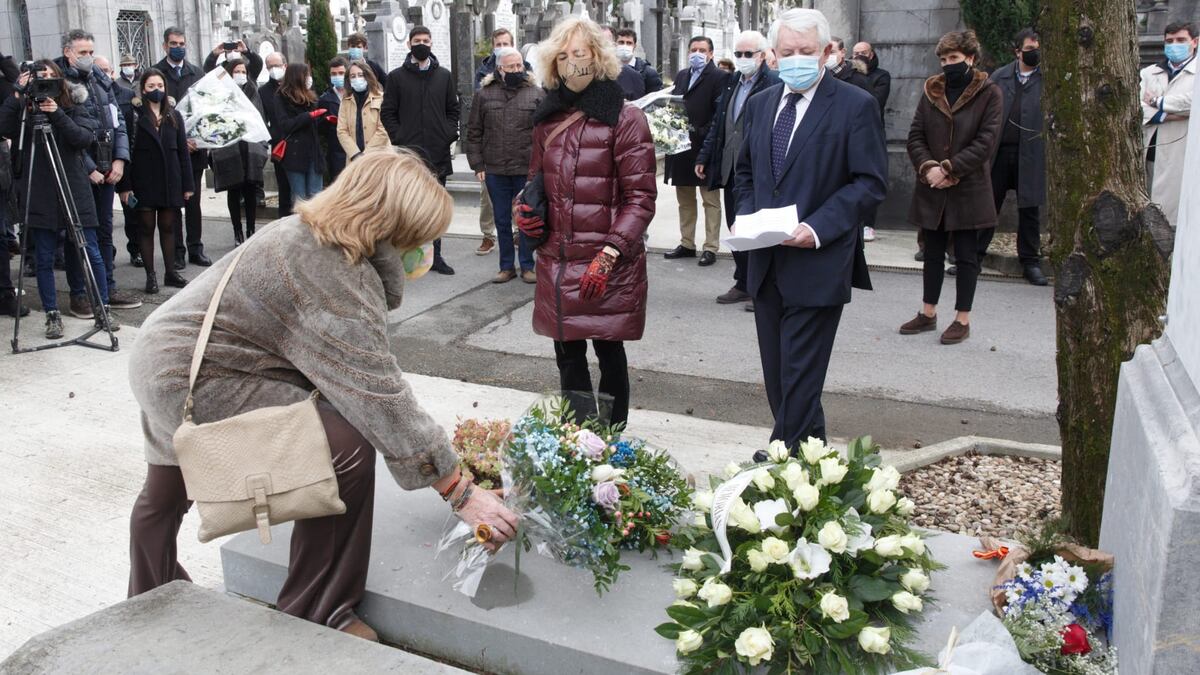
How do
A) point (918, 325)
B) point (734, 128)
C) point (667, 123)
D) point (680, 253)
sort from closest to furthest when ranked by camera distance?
point (918, 325)
point (734, 128)
point (667, 123)
point (680, 253)

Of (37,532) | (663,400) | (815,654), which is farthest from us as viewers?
(663,400)

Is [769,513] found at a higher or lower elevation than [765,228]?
lower

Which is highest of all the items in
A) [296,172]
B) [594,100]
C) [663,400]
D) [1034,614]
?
[594,100]

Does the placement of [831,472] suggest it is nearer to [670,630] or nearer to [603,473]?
[670,630]

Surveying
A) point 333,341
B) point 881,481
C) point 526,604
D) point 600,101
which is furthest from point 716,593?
point 600,101

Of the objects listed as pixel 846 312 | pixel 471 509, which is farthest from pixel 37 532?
pixel 846 312

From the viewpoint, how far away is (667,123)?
901 centimetres

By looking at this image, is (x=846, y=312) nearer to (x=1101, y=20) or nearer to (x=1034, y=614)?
(x=1101, y=20)

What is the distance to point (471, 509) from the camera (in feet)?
10.1

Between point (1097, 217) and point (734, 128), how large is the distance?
535 cm

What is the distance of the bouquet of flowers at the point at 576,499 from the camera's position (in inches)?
122

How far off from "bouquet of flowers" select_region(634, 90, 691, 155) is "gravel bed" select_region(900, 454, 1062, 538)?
4539mm

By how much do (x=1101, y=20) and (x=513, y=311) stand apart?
547 cm

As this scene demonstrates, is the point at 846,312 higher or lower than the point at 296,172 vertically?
lower
